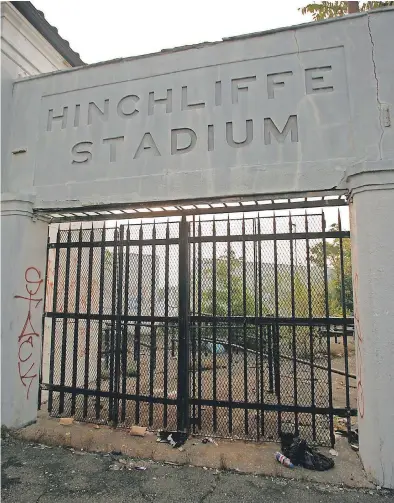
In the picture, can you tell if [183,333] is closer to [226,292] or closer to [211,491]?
[211,491]

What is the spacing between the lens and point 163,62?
Answer: 4863 mm

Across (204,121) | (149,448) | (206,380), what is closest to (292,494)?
(149,448)

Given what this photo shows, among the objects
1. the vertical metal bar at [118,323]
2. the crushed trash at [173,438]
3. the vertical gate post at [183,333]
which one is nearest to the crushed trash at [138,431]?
the crushed trash at [173,438]

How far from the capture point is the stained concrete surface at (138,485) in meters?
3.23

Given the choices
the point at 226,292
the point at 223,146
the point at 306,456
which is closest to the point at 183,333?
the point at 306,456

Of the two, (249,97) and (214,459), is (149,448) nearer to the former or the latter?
(214,459)

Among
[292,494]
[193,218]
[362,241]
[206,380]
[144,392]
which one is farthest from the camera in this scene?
[206,380]

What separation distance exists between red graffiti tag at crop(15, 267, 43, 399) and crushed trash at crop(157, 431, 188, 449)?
6.58 feet

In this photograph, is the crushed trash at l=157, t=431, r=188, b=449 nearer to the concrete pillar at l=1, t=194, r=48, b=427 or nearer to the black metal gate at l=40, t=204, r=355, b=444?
the black metal gate at l=40, t=204, r=355, b=444

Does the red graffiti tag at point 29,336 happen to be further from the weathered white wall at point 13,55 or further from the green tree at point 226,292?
the green tree at point 226,292

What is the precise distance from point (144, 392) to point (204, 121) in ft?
14.2

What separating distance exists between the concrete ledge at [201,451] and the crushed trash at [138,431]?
6 cm

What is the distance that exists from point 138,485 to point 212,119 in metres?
4.19

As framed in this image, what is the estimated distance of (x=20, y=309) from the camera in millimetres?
4957
